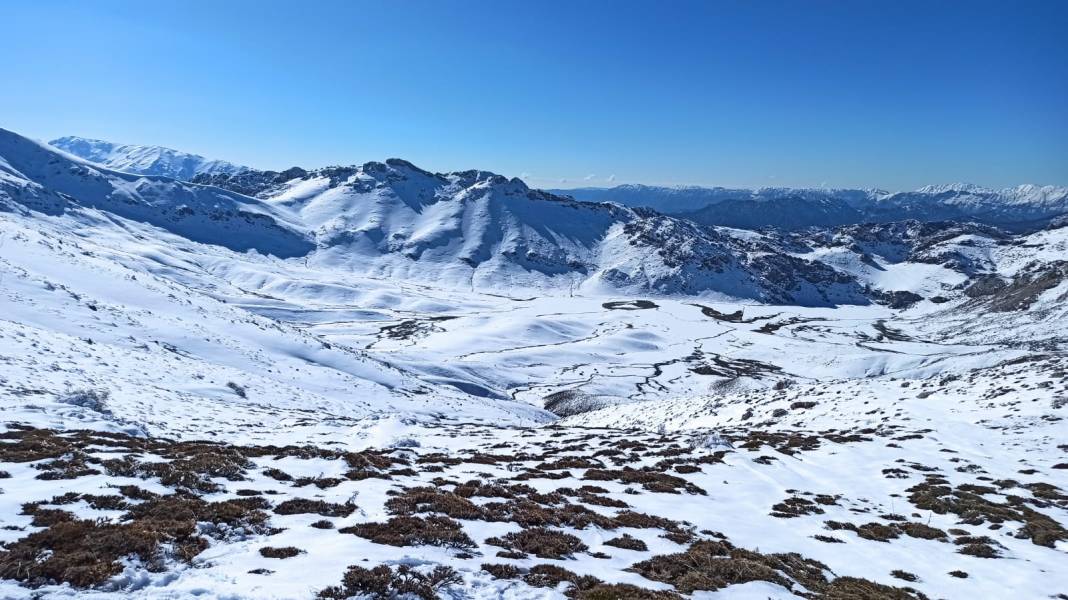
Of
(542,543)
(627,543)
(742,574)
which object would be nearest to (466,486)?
(542,543)

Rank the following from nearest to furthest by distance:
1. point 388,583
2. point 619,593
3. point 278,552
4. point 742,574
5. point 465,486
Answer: point 388,583 < point 619,593 < point 278,552 < point 742,574 < point 465,486

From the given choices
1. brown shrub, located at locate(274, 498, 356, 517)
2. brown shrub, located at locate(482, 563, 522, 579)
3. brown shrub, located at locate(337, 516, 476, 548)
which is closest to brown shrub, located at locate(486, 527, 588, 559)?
brown shrub, located at locate(337, 516, 476, 548)

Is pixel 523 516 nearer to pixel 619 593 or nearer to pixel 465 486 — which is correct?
pixel 465 486

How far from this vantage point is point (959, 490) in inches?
1045

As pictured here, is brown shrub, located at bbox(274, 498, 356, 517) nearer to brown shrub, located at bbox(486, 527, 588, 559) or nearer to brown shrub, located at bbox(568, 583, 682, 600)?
brown shrub, located at bbox(486, 527, 588, 559)

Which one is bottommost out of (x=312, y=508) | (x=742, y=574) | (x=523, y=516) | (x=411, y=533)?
(x=523, y=516)

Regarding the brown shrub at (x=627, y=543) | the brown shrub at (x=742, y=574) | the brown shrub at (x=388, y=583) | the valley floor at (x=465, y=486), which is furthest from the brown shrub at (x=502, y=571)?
the brown shrub at (x=627, y=543)

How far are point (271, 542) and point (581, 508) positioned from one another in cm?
1091

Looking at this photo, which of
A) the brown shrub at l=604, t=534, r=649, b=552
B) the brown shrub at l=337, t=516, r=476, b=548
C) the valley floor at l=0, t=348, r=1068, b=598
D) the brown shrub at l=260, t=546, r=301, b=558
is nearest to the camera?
the valley floor at l=0, t=348, r=1068, b=598

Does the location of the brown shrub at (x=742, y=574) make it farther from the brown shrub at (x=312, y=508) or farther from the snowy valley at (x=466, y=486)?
the brown shrub at (x=312, y=508)

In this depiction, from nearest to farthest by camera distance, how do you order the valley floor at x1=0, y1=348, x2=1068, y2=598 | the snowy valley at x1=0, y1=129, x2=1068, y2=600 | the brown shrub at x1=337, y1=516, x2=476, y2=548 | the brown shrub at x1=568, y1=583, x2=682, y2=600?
the brown shrub at x1=568, y1=583, x2=682, y2=600
the valley floor at x1=0, y1=348, x2=1068, y2=598
the snowy valley at x1=0, y1=129, x2=1068, y2=600
the brown shrub at x1=337, y1=516, x2=476, y2=548

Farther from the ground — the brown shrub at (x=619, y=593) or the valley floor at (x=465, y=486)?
the brown shrub at (x=619, y=593)

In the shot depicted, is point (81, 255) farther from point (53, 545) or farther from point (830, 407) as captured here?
point (830, 407)

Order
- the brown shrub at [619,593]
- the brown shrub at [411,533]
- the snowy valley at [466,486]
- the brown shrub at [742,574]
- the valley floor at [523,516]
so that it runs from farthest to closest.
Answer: the brown shrub at [411,533]
the brown shrub at [742,574]
the snowy valley at [466,486]
the valley floor at [523,516]
the brown shrub at [619,593]
